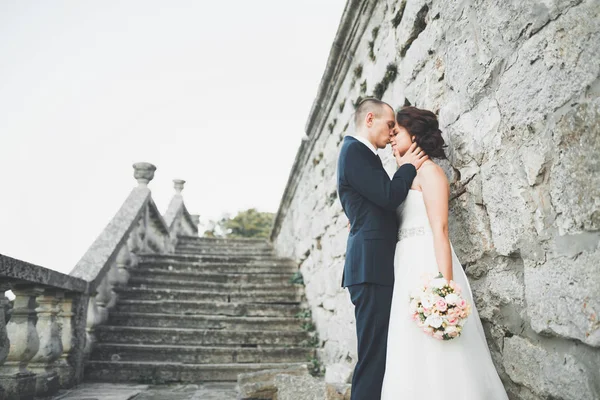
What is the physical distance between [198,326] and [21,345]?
213 cm

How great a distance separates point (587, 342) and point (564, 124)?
0.71m

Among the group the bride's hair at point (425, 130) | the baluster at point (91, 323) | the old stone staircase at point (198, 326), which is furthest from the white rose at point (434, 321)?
the baluster at point (91, 323)

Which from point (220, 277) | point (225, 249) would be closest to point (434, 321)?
point (220, 277)

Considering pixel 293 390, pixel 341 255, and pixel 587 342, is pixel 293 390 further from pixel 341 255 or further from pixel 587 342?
pixel 587 342

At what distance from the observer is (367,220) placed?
1.98 m

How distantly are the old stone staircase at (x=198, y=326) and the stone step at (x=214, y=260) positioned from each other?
44 millimetres

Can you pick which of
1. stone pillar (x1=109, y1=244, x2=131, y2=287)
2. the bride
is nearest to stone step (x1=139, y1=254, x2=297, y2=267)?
stone pillar (x1=109, y1=244, x2=131, y2=287)

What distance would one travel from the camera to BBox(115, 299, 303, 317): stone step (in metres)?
5.11

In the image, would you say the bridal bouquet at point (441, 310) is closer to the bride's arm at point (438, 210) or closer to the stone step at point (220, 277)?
the bride's arm at point (438, 210)

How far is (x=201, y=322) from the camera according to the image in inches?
194

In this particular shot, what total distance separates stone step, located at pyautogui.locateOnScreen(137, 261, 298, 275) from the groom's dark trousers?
14.7 feet

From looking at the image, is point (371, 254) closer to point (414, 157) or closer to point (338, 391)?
point (414, 157)

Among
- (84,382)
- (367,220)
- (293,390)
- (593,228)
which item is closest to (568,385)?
(593,228)

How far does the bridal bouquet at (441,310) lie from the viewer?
1493mm
